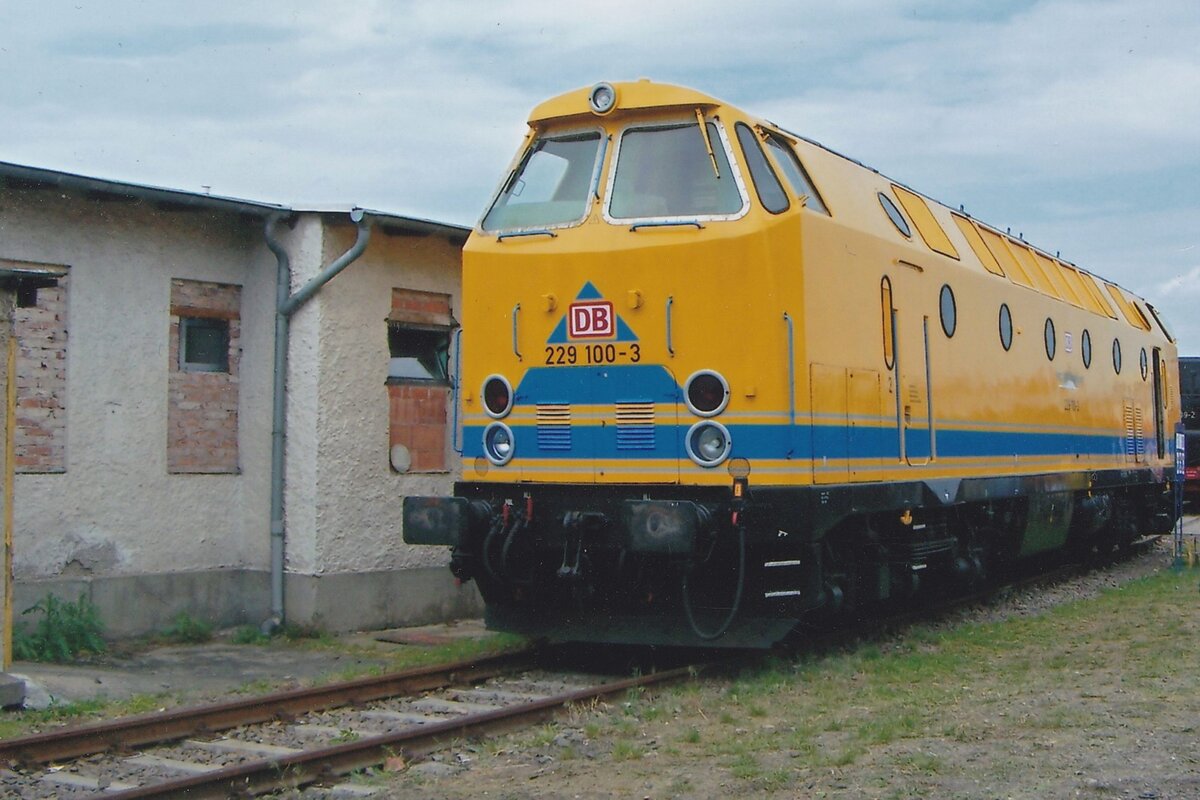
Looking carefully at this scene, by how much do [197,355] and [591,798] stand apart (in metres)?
6.58

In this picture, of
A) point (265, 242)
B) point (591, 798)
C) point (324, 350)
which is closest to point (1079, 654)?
point (591, 798)

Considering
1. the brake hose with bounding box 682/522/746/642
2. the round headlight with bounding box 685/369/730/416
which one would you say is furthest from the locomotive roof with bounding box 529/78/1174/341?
the brake hose with bounding box 682/522/746/642

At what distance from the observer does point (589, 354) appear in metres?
8.40

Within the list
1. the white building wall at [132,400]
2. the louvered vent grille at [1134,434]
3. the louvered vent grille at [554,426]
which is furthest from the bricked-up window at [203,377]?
the louvered vent grille at [1134,434]

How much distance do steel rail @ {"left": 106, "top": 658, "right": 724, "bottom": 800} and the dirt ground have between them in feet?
0.52

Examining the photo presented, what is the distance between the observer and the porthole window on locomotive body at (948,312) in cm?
1016

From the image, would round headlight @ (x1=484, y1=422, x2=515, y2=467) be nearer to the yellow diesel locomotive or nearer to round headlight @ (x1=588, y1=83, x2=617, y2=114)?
the yellow diesel locomotive

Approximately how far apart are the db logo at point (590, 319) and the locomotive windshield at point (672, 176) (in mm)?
A: 629

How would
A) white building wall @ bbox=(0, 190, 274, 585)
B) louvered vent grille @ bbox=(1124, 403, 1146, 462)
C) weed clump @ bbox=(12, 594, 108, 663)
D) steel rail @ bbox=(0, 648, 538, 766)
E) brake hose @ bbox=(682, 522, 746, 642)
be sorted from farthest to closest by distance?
louvered vent grille @ bbox=(1124, 403, 1146, 462) → white building wall @ bbox=(0, 190, 274, 585) → weed clump @ bbox=(12, 594, 108, 663) → brake hose @ bbox=(682, 522, 746, 642) → steel rail @ bbox=(0, 648, 538, 766)

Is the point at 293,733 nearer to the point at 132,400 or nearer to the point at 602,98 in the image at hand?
the point at 132,400

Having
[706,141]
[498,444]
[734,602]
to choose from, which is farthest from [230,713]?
[706,141]

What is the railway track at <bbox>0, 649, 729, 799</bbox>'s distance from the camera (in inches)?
231

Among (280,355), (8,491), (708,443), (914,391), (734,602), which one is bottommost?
(734,602)

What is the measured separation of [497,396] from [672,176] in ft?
6.02
